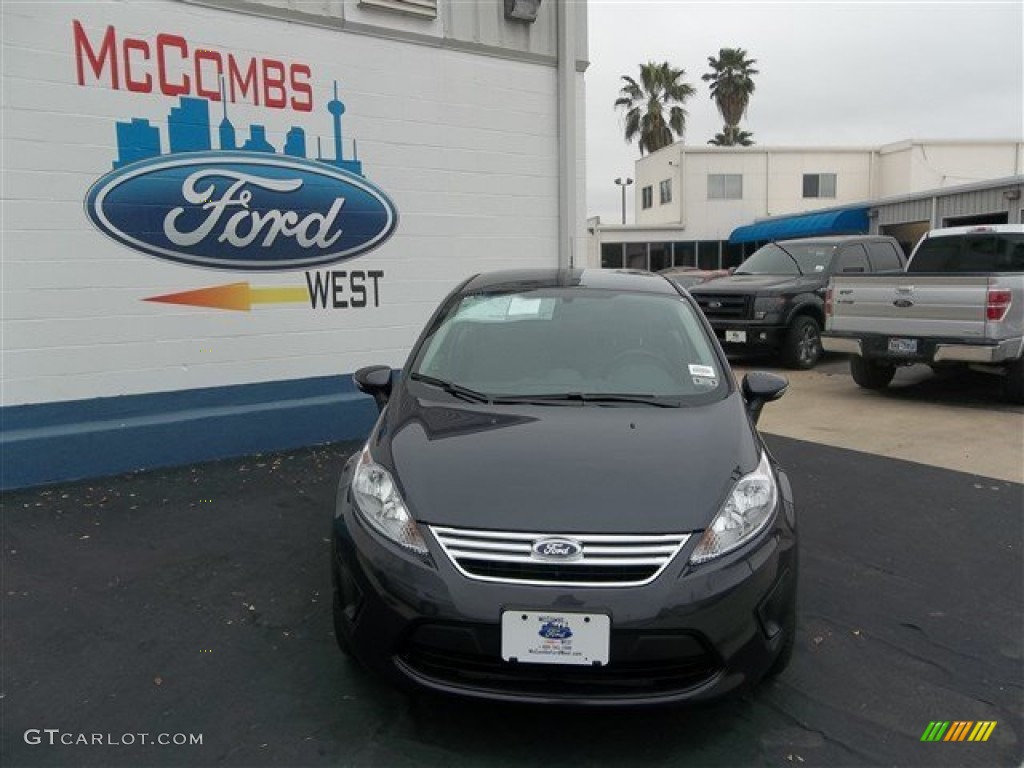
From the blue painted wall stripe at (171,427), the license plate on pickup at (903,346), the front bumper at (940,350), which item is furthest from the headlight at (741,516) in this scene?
the license plate on pickup at (903,346)

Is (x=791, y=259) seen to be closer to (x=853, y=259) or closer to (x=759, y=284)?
(x=853, y=259)

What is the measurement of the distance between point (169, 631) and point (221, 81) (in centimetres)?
430

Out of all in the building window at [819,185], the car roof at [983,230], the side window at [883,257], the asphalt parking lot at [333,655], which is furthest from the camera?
the building window at [819,185]

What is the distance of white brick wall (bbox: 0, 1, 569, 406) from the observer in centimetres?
530

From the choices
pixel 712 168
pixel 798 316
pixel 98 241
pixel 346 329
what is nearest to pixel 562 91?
pixel 346 329

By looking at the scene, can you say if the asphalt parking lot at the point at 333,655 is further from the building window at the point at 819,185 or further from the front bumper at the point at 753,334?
the building window at the point at 819,185

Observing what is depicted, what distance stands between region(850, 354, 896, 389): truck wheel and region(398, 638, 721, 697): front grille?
7879 mm

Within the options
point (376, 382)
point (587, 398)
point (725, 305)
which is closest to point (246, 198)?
point (376, 382)

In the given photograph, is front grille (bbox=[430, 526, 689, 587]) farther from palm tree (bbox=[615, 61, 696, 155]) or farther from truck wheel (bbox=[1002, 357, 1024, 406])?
palm tree (bbox=[615, 61, 696, 155])

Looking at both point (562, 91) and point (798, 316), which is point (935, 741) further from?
point (798, 316)

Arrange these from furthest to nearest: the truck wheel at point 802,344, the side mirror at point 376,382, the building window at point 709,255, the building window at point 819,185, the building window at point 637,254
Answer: the building window at point 709,255 < the building window at point 637,254 < the building window at point 819,185 < the truck wheel at point 802,344 < the side mirror at point 376,382

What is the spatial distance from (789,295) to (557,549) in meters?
9.81

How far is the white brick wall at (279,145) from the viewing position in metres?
5.30

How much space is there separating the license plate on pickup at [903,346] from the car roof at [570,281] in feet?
16.8
